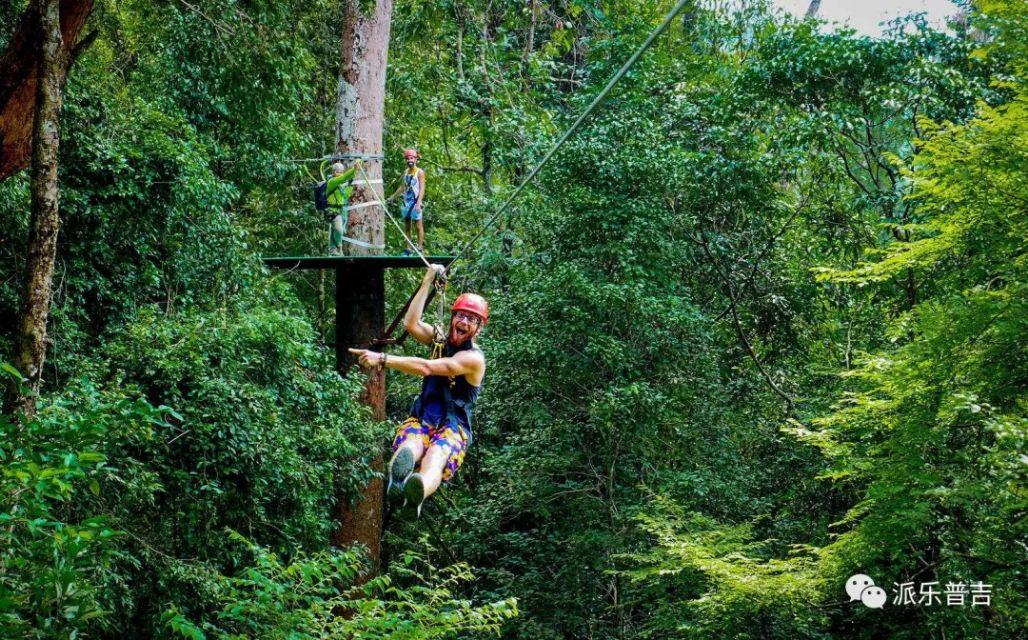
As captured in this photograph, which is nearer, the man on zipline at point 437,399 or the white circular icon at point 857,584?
the man on zipline at point 437,399

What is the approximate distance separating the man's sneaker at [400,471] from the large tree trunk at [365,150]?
436cm

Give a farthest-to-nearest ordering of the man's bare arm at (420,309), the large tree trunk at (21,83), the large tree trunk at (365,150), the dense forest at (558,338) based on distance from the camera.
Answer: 1. the large tree trunk at (365,150)
2. the dense forest at (558,338)
3. the large tree trunk at (21,83)
4. the man's bare arm at (420,309)

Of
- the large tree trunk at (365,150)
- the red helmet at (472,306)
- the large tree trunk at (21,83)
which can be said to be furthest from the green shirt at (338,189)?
the red helmet at (472,306)

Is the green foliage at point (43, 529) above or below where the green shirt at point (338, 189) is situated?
below

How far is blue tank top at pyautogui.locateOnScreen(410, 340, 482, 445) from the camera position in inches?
228

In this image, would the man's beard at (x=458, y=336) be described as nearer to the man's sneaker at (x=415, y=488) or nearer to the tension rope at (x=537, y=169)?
the tension rope at (x=537, y=169)

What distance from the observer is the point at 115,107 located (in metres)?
8.45

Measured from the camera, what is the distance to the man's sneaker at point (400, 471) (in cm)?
539

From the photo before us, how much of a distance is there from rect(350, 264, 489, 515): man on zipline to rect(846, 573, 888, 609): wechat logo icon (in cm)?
482

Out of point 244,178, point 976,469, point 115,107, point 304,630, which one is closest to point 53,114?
point 115,107

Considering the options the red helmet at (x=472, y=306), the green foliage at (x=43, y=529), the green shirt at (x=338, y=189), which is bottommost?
the green foliage at (x=43, y=529)

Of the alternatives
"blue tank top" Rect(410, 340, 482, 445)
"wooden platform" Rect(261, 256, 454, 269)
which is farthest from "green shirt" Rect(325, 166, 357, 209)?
"blue tank top" Rect(410, 340, 482, 445)

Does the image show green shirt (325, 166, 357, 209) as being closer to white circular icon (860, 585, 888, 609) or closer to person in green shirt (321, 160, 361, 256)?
person in green shirt (321, 160, 361, 256)

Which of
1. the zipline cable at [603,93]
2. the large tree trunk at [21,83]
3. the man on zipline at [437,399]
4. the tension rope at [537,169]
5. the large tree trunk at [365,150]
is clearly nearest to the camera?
the zipline cable at [603,93]
